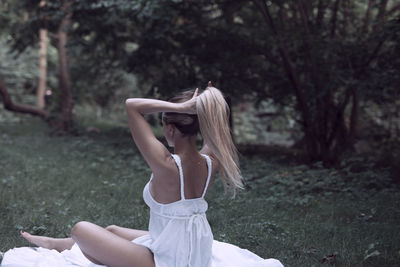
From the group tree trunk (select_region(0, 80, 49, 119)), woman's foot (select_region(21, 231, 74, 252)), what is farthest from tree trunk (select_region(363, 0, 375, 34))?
tree trunk (select_region(0, 80, 49, 119))

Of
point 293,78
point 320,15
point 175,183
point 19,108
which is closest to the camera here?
point 175,183

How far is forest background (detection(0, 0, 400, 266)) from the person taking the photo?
477cm

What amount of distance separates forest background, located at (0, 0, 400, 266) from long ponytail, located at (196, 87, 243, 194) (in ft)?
2.13

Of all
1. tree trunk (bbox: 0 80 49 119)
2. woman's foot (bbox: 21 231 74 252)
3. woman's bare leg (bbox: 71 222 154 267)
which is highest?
tree trunk (bbox: 0 80 49 119)

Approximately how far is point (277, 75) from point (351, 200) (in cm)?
439

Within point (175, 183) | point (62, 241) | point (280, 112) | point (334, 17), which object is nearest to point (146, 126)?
point (175, 183)

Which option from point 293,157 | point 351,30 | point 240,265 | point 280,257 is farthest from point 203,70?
point 240,265

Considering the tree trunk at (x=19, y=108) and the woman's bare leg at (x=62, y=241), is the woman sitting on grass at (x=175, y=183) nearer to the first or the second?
the woman's bare leg at (x=62, y=241)

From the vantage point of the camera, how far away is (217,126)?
2.71 metres

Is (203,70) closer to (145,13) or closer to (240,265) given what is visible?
(145,13)

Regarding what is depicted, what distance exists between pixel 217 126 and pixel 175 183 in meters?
0.45

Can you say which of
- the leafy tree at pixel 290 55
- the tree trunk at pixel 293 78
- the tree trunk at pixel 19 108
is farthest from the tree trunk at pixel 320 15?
the tree trunk at pixel 19 108

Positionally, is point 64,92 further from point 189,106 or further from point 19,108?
point 189,106

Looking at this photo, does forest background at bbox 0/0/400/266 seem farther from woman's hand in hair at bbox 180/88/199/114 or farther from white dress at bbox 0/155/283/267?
white dress at bbox 0/155/283/267
